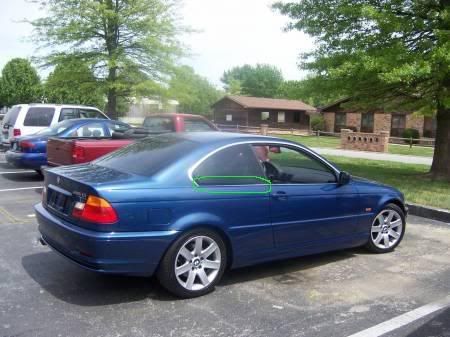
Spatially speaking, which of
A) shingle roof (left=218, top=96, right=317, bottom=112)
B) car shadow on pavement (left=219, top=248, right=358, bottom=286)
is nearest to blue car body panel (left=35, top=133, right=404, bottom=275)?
car shadow on pavement (left=219, top=248, right=358, bottom=286)

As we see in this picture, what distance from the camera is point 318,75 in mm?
12312

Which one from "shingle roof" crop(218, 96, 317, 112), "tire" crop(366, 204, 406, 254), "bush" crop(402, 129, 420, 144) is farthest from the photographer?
"shingle roof" crop(218, 96, 317, 112)

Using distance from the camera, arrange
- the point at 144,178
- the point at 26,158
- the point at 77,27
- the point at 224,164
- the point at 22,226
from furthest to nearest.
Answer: the point at 77,27
the point at 26,158
the point at 22,226
the point at 224,164
the point at 144,178

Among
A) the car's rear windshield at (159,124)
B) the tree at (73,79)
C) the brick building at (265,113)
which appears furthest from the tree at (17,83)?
the car's rear windshield at (159,124)

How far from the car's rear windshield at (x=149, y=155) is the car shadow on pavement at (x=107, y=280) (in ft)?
3.48

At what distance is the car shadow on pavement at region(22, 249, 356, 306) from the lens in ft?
14.6

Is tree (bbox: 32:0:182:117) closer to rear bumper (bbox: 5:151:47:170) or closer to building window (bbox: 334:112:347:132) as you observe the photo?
rear bumper (bbox: 5:151:47:170)

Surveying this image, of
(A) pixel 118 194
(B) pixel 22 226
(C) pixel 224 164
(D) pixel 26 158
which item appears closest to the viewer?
(A) pixel 118 194

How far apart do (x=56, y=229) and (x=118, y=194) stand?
785 mm

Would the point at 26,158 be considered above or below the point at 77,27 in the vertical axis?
below

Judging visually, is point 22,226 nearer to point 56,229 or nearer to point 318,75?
point 56,229

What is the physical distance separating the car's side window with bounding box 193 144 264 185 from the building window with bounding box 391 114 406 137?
115 ft

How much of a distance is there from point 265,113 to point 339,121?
1086 cm

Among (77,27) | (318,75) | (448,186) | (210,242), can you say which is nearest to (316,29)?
(318,75)
